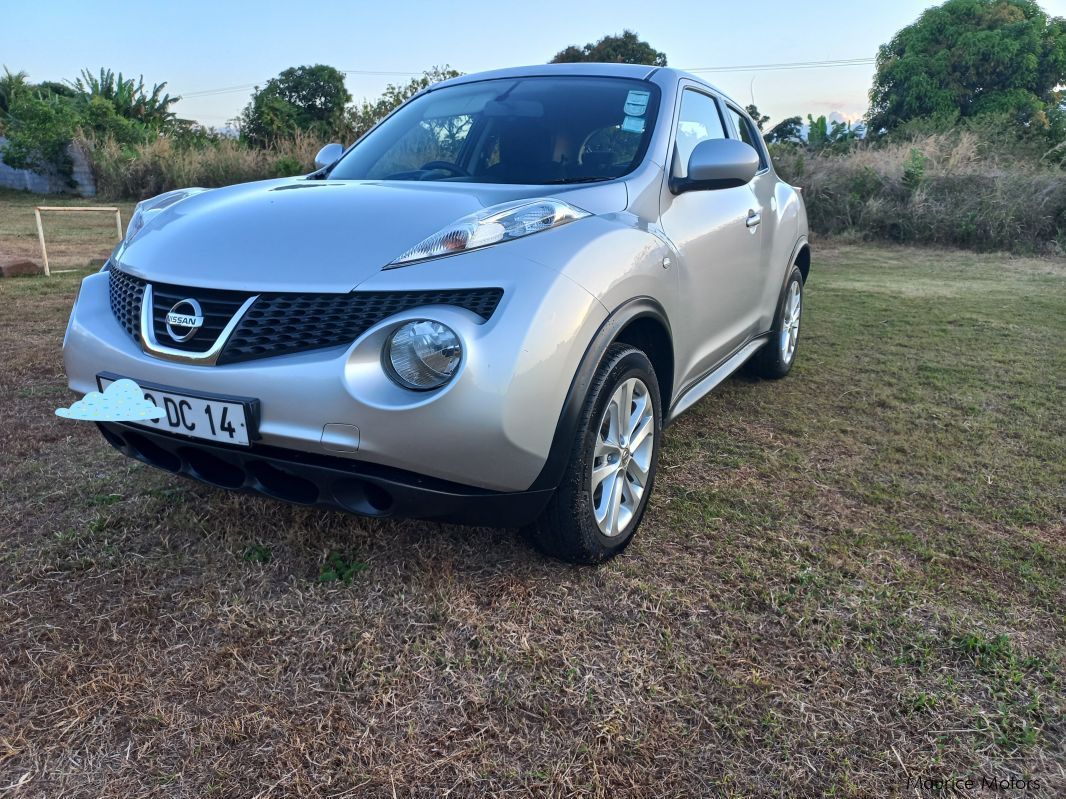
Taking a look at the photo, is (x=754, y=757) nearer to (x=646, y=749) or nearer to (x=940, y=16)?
(x=646, y=749)

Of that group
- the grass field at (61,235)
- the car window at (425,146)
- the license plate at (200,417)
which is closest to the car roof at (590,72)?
the car window at (425,146)

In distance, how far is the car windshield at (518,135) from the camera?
9.15 feet

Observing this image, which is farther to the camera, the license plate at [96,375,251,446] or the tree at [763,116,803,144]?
the tree at [763,116,803,144]

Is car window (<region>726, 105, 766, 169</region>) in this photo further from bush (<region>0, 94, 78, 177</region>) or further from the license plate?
bush (<region>0, 94, 78, 177</region>)

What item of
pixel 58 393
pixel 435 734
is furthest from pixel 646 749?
pixel 58 393

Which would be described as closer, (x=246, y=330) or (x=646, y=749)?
(x=646, y=749)

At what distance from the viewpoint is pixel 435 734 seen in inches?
68.4

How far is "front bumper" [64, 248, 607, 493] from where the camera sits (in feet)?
6.06

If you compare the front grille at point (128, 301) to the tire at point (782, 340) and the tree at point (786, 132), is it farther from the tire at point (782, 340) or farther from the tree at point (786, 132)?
the tree at point (786, 132)

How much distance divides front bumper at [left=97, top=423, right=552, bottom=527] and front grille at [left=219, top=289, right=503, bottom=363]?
0.88 feet

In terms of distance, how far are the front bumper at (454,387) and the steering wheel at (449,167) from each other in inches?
38.8

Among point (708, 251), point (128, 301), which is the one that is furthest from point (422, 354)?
point (708, 251)

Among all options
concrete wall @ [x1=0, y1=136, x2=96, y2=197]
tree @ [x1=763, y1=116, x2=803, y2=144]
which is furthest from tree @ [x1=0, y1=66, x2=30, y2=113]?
tree @ [x1=763, y1=116, x2=803, y2=144]

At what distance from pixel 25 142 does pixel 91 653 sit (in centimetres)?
2523
